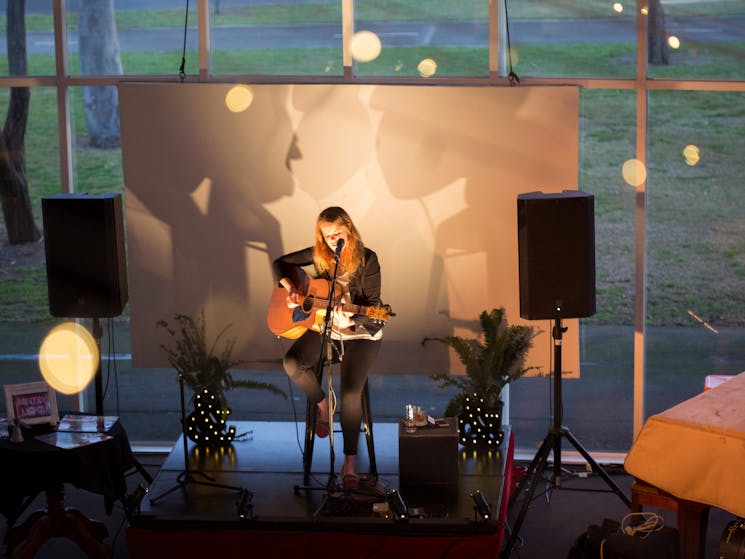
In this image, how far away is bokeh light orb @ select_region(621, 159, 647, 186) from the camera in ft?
22.6

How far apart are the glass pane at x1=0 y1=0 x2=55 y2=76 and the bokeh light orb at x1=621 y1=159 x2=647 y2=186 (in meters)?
3.75

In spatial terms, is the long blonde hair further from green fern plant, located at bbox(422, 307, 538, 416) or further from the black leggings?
green fern plant, located at bbox(422, 307, 538, 416)

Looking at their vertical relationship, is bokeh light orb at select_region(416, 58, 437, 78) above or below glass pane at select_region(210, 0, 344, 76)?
below

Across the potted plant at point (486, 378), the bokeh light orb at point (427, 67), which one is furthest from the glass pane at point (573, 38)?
the potted plant at point (486, 378)

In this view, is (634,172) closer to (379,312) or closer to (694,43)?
(694,43)

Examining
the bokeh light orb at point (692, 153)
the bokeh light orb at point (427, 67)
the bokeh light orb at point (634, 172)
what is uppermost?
the bokeh light orb at point (427, 67)

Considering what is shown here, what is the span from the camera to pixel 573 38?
268 inches

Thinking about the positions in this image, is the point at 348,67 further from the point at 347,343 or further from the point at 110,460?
the point at 110,460

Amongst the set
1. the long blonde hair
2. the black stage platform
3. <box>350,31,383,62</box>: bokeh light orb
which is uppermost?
<box>350,31,383,62</box>: bokeh light orb

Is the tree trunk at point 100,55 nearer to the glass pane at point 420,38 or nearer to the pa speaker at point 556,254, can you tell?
the glass pane at point 420,38

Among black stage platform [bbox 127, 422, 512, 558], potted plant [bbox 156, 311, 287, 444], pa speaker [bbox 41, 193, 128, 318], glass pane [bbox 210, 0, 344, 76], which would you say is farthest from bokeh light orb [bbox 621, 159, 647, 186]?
pa speaker [bbox 41, 193, 128, 318]

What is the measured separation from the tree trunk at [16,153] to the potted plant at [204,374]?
A: 3.90 ft

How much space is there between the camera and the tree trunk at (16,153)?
281 inches

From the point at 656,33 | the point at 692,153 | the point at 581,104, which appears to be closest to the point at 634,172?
the point at 692,153
